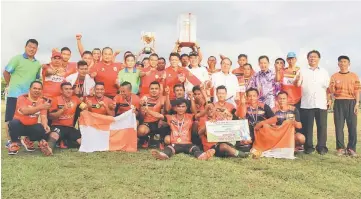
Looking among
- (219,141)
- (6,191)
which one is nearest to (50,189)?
(6,191)

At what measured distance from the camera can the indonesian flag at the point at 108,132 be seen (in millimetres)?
7758

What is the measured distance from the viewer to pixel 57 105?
799 cm

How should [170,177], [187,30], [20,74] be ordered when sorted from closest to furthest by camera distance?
[170,177] → [20,74] → [187,30]

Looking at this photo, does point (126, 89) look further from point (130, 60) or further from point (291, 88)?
point (291, 88)

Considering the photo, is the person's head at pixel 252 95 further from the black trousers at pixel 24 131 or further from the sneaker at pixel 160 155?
the black trousers at pixel 24 131

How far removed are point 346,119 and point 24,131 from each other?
6.91 metres

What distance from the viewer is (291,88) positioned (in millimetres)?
8555

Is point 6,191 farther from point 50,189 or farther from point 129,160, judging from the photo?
point 129,160

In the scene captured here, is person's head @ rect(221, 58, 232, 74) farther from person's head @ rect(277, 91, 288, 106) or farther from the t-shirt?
the t-shirt

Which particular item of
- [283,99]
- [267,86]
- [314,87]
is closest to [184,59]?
[267,86]

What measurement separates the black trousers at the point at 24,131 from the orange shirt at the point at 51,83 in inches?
34.6

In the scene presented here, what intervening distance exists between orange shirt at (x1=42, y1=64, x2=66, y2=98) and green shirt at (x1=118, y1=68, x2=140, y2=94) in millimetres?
1311

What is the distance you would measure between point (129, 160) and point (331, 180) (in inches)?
134

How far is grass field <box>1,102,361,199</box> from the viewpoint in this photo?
15.9 feet
